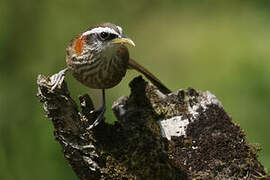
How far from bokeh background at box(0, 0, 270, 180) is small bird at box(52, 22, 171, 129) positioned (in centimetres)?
134

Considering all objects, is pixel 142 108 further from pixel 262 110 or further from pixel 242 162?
pixel 262 110

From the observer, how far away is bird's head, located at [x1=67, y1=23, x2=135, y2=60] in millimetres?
4598

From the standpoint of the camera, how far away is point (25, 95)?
255 inches

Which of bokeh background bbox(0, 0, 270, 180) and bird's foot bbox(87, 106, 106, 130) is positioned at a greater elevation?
bokeh background bbox(0, 0, 270, 180)

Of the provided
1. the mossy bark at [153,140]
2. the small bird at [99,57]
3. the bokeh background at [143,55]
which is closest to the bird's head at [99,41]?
the small bird at [99,57]

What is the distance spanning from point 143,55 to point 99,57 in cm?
369

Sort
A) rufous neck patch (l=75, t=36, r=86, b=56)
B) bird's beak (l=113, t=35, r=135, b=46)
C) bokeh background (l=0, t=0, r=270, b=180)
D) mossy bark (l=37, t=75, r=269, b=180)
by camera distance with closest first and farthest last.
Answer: mossy bark (l=37, t=75, r=269, b=180) < bird's beak (l=113, t=35, r=135, b=46) < rufous neck patch (l=75, t=36, r=86, b=56) < bokeh background (l=0, t=0, r=270, b=180)

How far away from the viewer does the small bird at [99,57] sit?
4668 mm

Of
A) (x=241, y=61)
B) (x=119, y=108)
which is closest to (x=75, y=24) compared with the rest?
(x=241, y=61)

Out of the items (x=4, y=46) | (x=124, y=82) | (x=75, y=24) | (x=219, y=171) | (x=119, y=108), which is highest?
(x=75, y=24)

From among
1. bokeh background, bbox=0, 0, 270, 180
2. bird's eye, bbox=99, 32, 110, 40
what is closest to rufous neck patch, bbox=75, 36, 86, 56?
bird's eye, bbox=99, 32, 110, 40

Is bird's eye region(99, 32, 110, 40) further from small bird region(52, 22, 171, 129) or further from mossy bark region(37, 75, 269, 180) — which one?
mossy bark region(37, 75, 269, 180)

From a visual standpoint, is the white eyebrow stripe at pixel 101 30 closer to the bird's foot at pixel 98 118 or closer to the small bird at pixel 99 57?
the small bird at pixel 99 57

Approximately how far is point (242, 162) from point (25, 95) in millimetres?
3150
